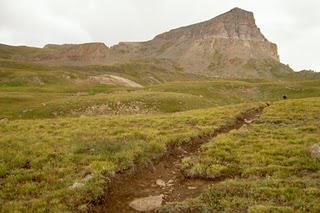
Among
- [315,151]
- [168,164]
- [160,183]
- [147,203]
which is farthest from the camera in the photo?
[168,164]

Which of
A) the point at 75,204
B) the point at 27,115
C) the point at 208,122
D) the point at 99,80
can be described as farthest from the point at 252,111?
the point at 99,80

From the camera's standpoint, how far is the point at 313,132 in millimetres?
28516

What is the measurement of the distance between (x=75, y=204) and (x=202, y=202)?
16.0ft

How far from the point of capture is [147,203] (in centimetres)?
1592

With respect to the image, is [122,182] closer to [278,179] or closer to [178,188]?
[178,188]

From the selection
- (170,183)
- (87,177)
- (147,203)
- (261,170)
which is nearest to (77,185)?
(87,177)

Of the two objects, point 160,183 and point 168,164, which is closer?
point 160,183

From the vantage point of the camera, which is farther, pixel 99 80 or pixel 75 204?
pixel 99 80

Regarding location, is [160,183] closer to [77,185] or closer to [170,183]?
[170,183]

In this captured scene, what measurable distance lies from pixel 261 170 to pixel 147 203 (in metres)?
6.37

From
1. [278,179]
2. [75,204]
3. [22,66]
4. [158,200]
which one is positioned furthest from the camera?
[22,66]

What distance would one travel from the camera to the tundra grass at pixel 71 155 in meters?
15.6

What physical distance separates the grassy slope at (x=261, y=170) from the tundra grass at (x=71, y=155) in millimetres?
3140

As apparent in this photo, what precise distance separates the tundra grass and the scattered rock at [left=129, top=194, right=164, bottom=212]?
1515mm
